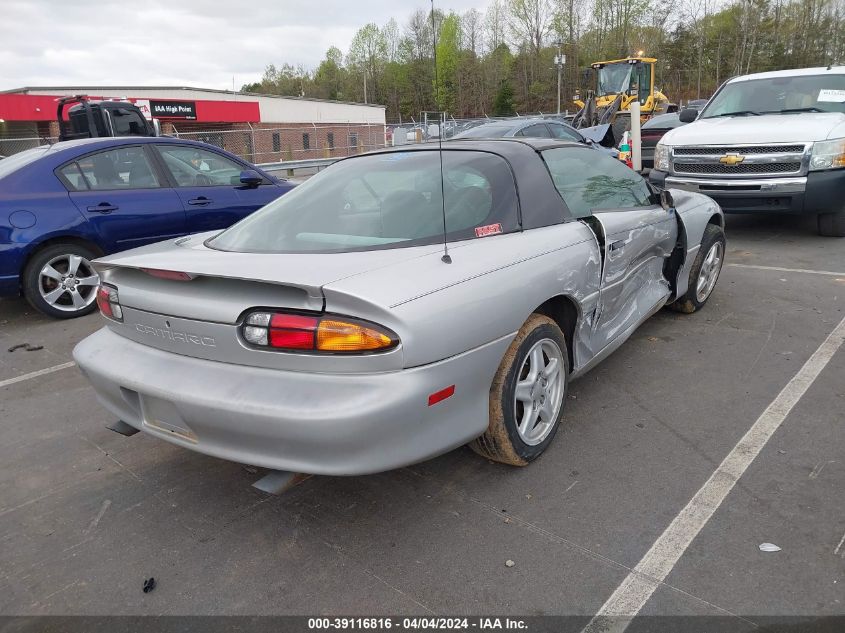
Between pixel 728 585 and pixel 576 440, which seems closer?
pixel 728 585

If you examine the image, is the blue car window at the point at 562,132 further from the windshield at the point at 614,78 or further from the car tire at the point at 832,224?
the windshield at the point at 614,78

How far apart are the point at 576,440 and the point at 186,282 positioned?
2007 mm

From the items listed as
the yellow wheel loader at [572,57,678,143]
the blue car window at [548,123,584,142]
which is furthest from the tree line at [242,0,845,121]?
the blue car window at [548,123,584,142]

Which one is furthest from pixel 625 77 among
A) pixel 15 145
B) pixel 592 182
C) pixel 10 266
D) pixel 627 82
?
pixel 15 145

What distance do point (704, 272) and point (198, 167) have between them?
4791 mm

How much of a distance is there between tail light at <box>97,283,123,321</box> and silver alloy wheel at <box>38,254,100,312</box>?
2870 millimetres

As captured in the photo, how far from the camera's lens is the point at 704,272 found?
16.4 ft

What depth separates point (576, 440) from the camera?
3.21m

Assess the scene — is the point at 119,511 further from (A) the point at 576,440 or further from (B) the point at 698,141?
(B) the point at 698,141

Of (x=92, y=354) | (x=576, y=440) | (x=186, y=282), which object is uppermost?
(x=186, y=282)

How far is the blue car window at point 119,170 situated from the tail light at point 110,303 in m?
3.34

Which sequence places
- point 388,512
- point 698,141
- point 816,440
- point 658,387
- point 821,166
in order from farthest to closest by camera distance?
1. point 698,141
2. point 821,166
3. point 658,387
4. point 816,440
5. point 388,512

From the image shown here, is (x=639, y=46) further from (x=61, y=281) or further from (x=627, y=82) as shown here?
(x=61, y=281)

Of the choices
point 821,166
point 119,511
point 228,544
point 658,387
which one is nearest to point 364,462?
point 228,544
